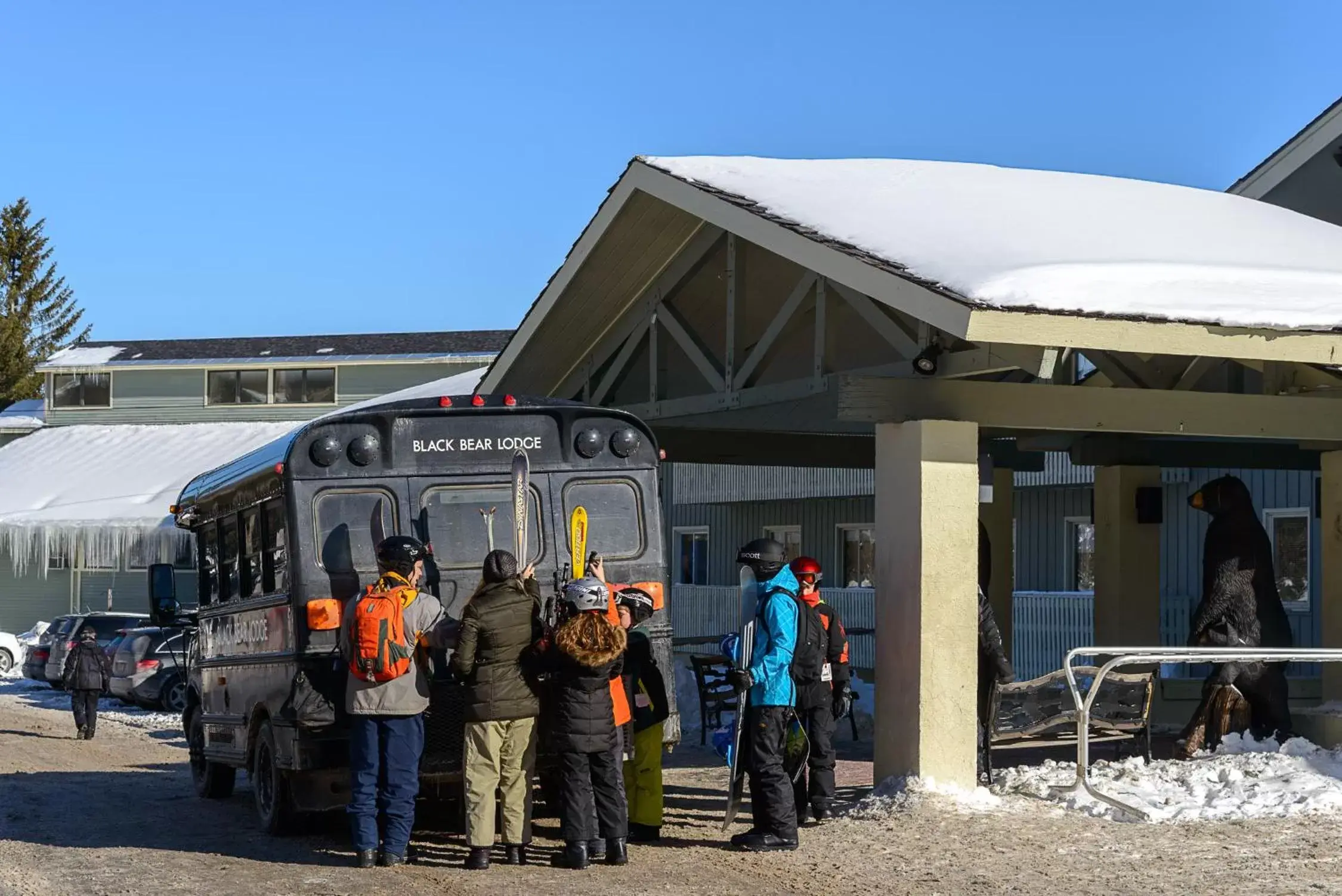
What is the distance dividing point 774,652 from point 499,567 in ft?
5.70

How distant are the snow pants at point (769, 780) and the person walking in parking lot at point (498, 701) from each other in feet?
→ 4.27

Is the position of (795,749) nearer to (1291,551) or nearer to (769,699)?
(769,699)

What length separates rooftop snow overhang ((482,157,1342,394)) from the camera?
10852mm

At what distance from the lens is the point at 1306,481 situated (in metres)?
22.5

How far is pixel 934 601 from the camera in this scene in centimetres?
1189

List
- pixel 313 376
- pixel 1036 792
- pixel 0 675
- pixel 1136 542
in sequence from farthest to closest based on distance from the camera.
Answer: pixel 313 376, pixel 0 675, pixel 1136 542, pixel 1036 792

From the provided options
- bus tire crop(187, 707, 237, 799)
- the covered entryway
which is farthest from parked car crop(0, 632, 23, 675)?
bus tire crop(187, 707, 237, 799)

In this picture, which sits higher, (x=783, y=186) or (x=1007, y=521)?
(x=783, y=186)

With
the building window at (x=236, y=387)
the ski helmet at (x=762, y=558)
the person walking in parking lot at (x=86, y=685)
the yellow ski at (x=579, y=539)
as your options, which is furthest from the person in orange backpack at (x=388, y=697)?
the building window at (x=236, y=387)

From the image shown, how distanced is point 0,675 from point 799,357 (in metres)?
27.1

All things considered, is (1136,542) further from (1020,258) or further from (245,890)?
(245,890)

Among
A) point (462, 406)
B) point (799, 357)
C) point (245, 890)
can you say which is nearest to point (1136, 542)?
point (799, 357)

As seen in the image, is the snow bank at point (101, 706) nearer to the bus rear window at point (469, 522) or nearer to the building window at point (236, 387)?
the bus rear window at point (469, 522)

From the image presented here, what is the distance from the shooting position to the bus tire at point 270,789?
11.8 m
